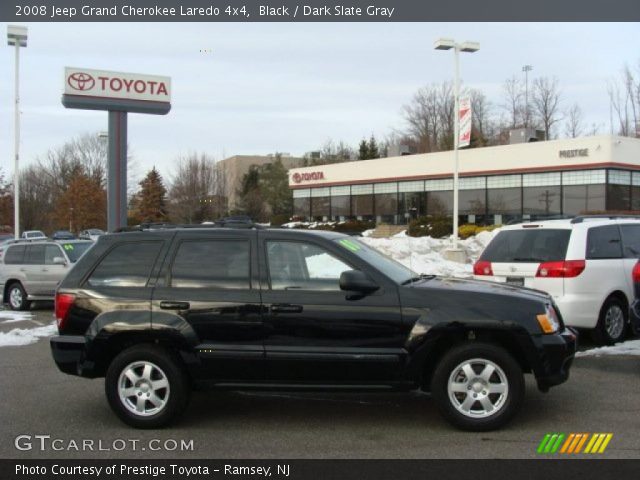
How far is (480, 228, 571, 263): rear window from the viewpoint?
28.5 feet

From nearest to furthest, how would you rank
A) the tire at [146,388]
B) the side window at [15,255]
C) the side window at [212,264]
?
the tire at [146,388] → the side window at [212,264] → the side window at [15,255]

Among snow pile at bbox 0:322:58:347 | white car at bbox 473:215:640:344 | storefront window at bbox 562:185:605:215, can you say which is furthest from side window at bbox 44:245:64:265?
storefront window at bbox 562:185:605:215

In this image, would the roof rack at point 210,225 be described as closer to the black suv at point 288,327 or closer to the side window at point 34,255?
the black suv at point 288,327

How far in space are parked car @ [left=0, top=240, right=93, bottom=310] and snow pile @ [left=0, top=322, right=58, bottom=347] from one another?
3.27 meters

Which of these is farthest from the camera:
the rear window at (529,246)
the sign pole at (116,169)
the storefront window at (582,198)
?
the storefront window at (582,198)

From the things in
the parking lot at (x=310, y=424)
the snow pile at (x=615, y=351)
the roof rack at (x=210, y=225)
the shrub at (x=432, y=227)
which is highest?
the shrub at (x=432, y=227)

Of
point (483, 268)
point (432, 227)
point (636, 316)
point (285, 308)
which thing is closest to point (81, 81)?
point (432, 227)

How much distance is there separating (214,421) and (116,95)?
22934mm

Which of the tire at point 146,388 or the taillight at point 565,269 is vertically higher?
the taillight at point 565,269

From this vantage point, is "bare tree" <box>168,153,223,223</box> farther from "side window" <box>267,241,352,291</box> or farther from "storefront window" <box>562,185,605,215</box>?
"side window" <box>267,241,352,291</box>

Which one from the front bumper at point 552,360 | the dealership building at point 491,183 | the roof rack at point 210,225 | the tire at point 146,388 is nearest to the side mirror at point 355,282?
the roof rack at point 210,225

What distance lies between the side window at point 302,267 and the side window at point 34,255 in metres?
11.0

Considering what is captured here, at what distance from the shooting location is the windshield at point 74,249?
1513 cm

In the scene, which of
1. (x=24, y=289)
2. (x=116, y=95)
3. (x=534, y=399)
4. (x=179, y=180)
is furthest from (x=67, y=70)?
(x=179, y=180)
